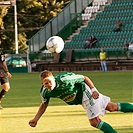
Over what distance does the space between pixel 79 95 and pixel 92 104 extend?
0.27m

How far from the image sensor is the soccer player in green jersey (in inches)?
368

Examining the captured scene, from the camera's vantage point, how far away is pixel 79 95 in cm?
962

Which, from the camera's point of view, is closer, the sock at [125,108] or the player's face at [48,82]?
the player's face at [48,82]

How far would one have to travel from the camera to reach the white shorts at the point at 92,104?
9477 millimetres

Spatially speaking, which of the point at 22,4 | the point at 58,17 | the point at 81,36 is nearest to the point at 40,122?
the point at 81,36

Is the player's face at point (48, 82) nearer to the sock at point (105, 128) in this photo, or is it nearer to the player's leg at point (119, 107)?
the sock at point (105, 128)

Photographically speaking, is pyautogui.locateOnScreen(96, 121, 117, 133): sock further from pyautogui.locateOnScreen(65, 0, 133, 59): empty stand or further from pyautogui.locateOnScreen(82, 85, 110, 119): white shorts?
pyautogui.locateOnScreen(65, 0, 133, 59): empty stand

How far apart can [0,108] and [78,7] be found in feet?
124

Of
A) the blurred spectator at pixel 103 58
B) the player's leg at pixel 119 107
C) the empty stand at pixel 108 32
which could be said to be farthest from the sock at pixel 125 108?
the empty stand at pixel 108 32

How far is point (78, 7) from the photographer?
2120 inches

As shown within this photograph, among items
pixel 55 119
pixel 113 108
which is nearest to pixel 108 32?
pixel 55 119

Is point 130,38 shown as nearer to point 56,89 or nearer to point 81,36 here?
point 81,36

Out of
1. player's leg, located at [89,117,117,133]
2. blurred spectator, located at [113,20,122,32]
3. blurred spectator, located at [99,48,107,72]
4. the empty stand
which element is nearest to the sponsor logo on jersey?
player's leg, located at [89,117,117,133]

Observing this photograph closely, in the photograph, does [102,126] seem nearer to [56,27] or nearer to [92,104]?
[92,104]
